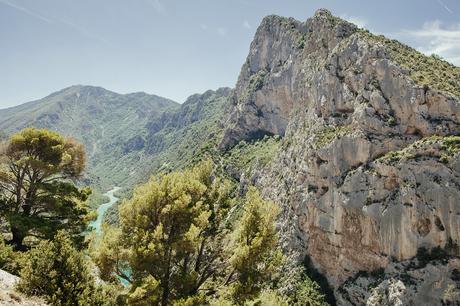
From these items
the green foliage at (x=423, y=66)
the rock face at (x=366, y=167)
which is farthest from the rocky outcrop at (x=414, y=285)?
the green foliage at (x=423, y=66)

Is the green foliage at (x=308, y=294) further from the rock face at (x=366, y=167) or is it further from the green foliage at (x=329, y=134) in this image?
the green foliage at (x=329, y=134)

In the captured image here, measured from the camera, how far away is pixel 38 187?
99.1 ft

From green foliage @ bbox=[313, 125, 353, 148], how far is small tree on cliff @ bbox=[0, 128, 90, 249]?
41778 mm

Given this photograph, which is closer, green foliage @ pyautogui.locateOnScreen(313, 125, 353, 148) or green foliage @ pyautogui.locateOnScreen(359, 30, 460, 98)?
green foliage @ pyautogui.locateOnScreen(359, 30, 460, 98)

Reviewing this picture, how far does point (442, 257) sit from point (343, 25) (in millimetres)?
49129

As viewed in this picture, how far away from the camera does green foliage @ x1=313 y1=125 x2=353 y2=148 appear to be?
60.1m

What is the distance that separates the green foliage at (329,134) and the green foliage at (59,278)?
49062mm

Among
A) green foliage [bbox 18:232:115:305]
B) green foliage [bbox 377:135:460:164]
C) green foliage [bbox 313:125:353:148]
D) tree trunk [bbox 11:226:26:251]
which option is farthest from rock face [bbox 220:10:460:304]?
green foliage [bbox 18:232:115:305]

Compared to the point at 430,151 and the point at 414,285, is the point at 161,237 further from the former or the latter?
the point at 430,151

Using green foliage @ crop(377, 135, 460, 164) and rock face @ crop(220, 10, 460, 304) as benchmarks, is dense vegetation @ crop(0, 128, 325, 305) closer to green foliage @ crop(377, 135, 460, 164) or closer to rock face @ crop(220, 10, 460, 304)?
rock face @ crop(220, 10, 460, 304)

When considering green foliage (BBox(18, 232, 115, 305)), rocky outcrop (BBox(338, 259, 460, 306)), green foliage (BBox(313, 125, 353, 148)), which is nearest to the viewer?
green foliage (BBox(18, 232, 115, 305))

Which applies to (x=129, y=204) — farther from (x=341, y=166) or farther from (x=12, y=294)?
(x=341, y=166)

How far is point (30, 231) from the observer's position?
1180 inches

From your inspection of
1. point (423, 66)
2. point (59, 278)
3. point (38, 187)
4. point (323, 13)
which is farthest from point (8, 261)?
point (323, 13)
